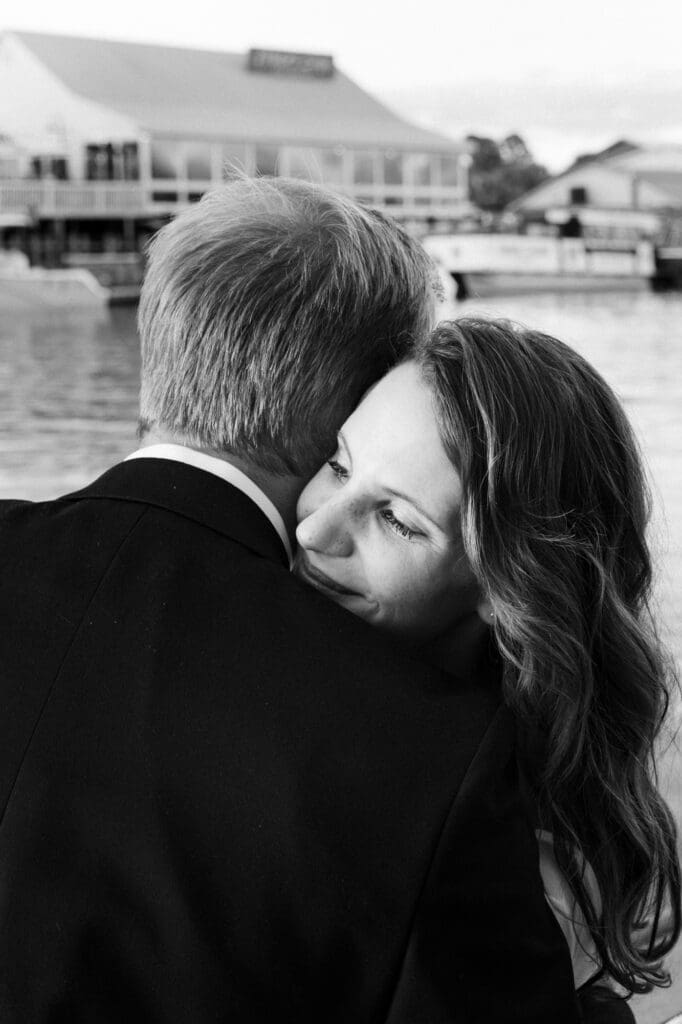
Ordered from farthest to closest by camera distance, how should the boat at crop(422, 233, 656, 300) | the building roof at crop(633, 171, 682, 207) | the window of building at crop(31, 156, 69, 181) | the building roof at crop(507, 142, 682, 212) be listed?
the building roof at crop(507, 142, 682, 212), the building roof at crop(633, 171, 682, 207), the window of building at crop(31, 156, 69, 181), the boat at crop(422, 233, 656, 300)

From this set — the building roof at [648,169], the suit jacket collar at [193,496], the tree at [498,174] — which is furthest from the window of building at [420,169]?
the suit jacket collar at [193,496]

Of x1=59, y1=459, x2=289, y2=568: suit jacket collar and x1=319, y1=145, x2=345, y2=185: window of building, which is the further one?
x1=319, y1=145, x2=345, y2=185: window of building

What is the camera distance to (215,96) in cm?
3478

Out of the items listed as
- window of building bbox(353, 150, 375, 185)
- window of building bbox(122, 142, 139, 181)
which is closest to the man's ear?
window of building bbox(122, 142, 139, 181)

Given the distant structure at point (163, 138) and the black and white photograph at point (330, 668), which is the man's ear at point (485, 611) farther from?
the distant structure at point (163, 138)

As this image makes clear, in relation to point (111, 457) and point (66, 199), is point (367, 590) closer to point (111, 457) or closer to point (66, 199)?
point (111, 457)

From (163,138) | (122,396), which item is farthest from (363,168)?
(122,396)

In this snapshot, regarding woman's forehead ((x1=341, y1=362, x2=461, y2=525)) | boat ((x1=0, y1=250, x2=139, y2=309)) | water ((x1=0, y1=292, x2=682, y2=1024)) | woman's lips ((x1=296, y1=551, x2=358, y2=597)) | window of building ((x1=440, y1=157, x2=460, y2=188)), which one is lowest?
boat ((x1=0, y1=250, x2=139, y2=309))

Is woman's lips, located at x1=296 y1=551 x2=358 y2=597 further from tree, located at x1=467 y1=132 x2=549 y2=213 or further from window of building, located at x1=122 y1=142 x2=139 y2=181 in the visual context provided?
tree, located at x1=467 y1=132 x2=549 y2=213

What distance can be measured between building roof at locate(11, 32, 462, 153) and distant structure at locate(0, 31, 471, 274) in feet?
0.11

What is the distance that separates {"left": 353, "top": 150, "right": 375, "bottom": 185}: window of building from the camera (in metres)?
33.7

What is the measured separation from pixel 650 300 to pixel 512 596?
2637 centimetres

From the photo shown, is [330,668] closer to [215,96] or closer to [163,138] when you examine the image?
[163,138]

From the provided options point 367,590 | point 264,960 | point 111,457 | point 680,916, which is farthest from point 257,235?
point 111,457
